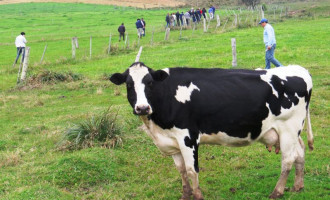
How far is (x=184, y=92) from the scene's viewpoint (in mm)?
6820

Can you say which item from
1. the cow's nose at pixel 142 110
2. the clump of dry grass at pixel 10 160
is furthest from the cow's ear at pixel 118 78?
the clump of dry grass at pixel 10 160

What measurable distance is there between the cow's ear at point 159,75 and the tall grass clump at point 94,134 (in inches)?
129

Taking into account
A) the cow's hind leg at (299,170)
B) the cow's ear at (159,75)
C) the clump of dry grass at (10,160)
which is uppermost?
the cow's ear at (159,75)

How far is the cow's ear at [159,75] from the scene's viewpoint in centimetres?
681

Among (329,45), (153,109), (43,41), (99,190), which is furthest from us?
(43,41)

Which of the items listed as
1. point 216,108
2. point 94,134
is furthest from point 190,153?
point 94,134

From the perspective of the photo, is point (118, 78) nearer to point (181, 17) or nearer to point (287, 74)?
point (287, 74)

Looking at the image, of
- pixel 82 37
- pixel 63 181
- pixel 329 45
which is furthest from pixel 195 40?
pixel 63 181

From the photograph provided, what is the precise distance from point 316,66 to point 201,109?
1300cm

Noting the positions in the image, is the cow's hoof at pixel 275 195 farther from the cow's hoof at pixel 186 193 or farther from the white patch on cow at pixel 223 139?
the cow's hoof at pixel 186 193

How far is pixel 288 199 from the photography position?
688 cm

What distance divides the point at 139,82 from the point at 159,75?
0.35 meters

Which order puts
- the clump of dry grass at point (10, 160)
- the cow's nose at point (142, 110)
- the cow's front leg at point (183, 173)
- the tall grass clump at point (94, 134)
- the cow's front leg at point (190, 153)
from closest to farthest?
the cow's nose at point (142, 110)
the cow's front leg at point (190, 153)
the cow's front leg at point (183, 173)
the clump of dry grass at point (10, 160)
the tall grass clump at point (94, 134)

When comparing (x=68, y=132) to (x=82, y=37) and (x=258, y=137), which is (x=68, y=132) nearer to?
(x=258, y=137)
